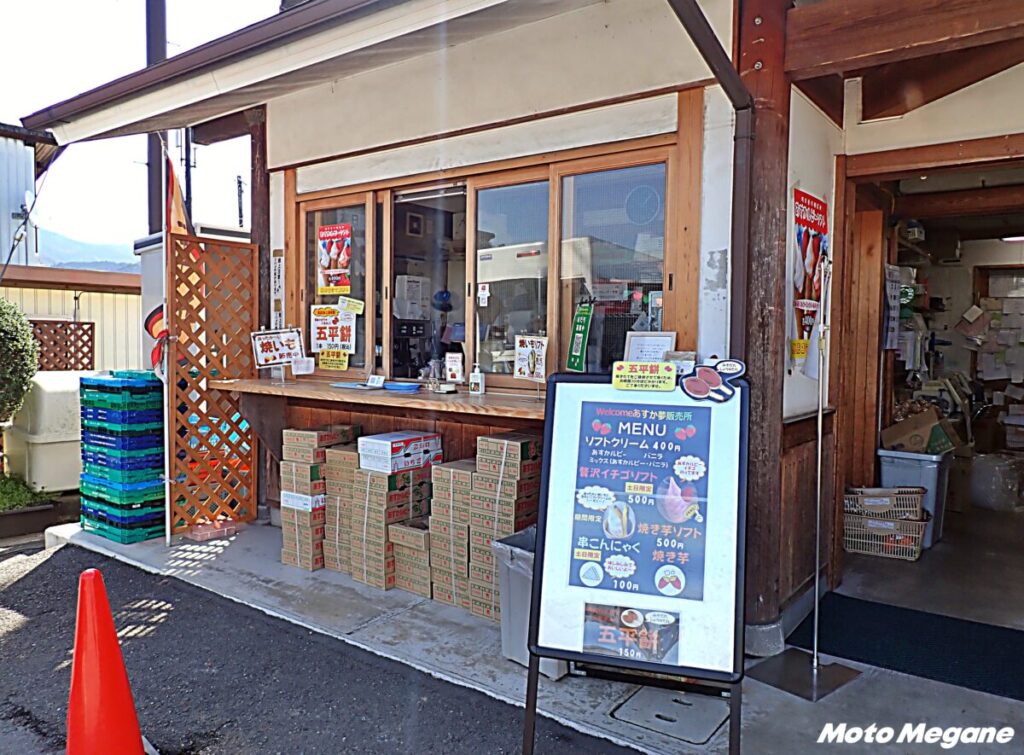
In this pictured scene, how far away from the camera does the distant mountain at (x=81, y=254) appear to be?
11.5 m

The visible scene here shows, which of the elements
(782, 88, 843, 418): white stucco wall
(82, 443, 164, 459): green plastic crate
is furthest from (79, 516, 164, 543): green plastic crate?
(782, 88, 843, 418): white stucco wall

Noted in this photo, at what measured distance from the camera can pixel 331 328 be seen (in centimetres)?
490

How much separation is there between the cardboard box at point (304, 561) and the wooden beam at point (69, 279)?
536 cm

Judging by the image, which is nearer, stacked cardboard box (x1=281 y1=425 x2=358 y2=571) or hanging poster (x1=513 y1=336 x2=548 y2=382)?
hanging poster (x1=513 y1=336 x2=548 y2=382)

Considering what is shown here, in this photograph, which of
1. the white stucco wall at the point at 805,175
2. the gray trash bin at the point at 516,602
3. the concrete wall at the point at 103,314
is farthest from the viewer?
the concrete wall at the point at 103,314

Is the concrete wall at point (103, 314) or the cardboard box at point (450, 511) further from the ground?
the concrete wall at point (103, 314)

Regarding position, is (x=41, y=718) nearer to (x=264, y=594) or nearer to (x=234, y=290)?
(x=264, y=594)

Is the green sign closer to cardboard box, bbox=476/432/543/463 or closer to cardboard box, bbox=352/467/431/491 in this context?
cardboard box, bbox=476/432/543/463

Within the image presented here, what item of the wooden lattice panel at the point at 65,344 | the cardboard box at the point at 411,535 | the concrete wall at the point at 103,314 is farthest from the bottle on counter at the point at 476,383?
the concrete wall at the point at 103,314

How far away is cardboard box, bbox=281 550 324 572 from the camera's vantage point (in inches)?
166

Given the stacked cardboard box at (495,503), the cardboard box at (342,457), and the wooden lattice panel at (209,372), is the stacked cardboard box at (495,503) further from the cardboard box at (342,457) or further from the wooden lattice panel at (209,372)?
the wooden lattice panel at (209,372)

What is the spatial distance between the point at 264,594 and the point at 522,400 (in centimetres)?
173

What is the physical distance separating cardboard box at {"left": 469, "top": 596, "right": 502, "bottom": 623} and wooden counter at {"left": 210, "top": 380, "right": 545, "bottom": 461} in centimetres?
92

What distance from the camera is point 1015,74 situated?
10.9 feet
